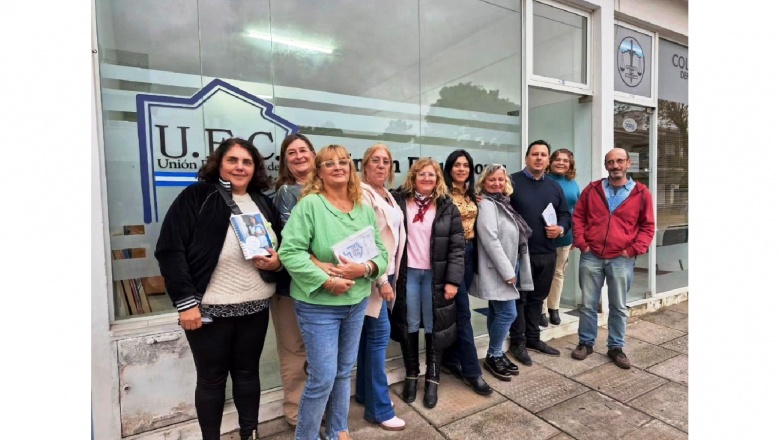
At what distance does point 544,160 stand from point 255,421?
3.14 meters

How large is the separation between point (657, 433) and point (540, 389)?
842 mm

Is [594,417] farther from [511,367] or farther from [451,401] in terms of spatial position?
[451,401]

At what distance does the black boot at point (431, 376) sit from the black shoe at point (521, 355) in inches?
43.6

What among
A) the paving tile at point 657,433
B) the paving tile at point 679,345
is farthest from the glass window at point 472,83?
the paving tile at point 679,345

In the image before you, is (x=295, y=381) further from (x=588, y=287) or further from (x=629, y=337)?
(x=629, y=337)

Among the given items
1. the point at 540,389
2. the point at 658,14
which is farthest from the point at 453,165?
the point at 658,14

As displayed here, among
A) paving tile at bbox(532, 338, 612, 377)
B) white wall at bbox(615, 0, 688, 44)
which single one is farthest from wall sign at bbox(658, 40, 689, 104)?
paving tile at bbox(532, 338, 612, 377)

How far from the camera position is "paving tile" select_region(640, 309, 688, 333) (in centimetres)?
511

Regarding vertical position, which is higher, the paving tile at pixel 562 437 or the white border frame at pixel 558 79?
the white border frame at pixel 558 79

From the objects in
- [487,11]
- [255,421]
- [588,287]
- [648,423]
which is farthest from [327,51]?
[648,423]

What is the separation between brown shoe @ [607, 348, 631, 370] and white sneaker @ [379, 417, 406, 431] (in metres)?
2.29

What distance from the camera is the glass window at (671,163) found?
228 inches

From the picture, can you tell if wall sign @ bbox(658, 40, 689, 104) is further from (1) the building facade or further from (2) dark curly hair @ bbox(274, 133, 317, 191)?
(2) dark curly hair @ bbox(274, 133, 317, 191)

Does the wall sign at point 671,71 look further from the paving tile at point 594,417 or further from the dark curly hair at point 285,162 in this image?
the dark curly hair at point 285,162
